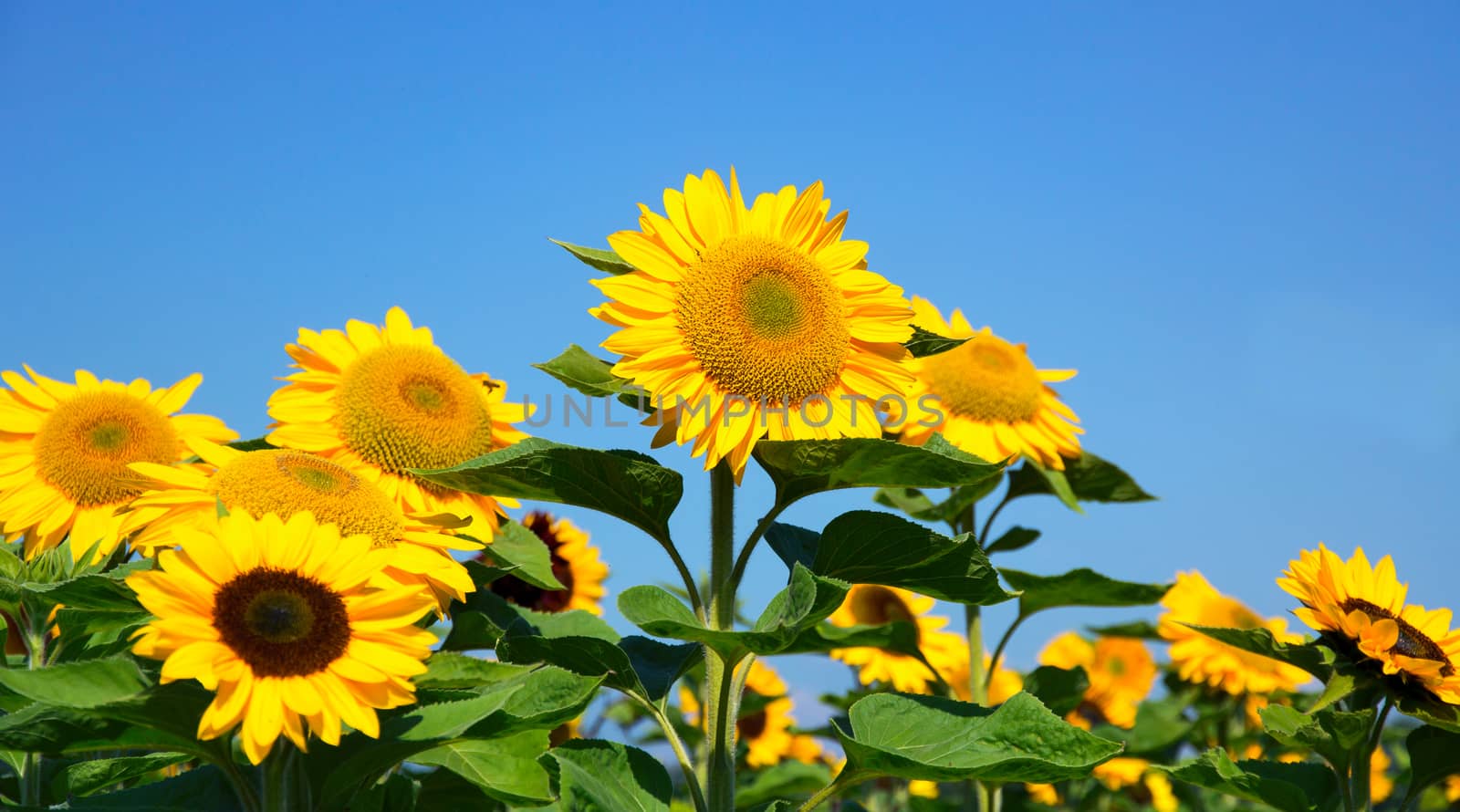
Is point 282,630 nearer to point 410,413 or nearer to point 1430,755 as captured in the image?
point 410,413

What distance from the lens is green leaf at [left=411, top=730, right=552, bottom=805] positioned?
2.60 metres

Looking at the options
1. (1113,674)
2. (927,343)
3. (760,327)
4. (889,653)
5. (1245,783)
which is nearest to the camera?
(760,327)

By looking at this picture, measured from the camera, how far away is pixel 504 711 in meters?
2.33

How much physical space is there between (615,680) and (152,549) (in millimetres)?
1001

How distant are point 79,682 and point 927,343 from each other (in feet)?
6.09

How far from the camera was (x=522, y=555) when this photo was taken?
339 cm

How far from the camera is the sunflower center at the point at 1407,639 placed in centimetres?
336

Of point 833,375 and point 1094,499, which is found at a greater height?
point 1094,499

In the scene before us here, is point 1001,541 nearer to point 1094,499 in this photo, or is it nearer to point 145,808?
point 1094,499

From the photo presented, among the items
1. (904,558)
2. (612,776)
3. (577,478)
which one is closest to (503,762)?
(612,776)

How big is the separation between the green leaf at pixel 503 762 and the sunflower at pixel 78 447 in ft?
4.95

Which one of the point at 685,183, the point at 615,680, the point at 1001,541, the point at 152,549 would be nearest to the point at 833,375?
the point at 685,183

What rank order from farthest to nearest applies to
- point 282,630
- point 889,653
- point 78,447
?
point 889,653, point 78,447, point 282,630

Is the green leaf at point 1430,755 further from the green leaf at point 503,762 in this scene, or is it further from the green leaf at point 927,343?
the green leaf at point 503,762
